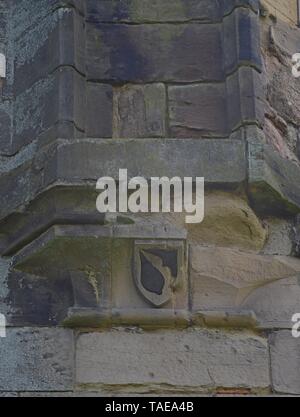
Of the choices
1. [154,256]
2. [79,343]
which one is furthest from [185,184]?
[79,343]

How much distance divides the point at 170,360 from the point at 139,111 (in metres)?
0.77

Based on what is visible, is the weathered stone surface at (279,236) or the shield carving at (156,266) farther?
the weathered stone surface at (279,236)

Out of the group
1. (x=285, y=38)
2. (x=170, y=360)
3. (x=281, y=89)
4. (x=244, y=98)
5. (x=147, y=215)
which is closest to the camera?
(x=170, y=360)

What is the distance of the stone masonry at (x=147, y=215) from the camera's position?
15.6 ft

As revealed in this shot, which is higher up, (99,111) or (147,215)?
(99,111)

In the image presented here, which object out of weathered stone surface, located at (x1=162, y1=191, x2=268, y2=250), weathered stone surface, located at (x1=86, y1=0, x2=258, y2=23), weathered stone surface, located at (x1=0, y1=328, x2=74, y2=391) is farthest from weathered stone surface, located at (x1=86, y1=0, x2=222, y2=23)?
weathered stone surface, located at (x1=0, y1=328, x2=74, y2=391)

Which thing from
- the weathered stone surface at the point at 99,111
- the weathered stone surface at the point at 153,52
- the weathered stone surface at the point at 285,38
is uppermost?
the weathered stone surface at the point at 285,38

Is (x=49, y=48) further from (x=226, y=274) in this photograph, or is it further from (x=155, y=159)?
(x=226, y=274)

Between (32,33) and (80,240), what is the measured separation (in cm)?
79

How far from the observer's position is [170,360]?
187 inches

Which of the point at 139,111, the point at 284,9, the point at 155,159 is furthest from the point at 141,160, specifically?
the point at 284,9

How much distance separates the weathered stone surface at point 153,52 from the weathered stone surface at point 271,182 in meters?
0.31

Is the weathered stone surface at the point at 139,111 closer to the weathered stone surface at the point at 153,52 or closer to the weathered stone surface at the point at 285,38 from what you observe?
the weathered stone surface at the point at 153,52

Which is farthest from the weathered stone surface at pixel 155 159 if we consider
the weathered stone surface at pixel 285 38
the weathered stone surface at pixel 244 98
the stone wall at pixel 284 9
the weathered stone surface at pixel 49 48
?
the stone wall at pixel 284 9
